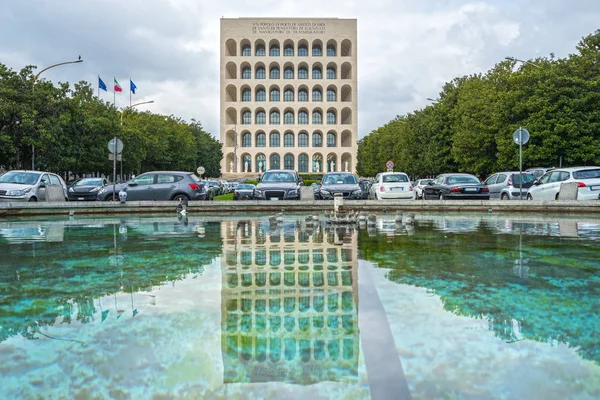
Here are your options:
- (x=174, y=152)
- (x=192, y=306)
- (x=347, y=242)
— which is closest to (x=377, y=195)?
(x=347, y=242)

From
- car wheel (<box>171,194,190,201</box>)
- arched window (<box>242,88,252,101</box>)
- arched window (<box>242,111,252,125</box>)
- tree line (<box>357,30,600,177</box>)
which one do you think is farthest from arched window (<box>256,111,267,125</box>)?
car wheel (<box>171,194,190,201</box>)

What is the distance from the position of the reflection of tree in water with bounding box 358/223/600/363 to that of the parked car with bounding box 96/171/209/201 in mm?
11057

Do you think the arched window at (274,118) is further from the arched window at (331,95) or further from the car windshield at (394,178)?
the car windshield at (394,178)

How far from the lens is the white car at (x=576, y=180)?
16766mm

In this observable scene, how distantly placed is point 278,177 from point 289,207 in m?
3.89

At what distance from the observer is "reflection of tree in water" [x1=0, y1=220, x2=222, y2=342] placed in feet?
12.4

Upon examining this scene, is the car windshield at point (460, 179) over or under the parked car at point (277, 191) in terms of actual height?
over

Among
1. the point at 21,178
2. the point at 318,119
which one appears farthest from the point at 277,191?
the point at 318,119

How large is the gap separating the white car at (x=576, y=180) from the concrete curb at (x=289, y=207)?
172 cm

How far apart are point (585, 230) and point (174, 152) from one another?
4467 centimetres

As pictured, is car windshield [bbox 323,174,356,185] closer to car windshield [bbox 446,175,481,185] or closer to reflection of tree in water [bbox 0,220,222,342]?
car windshield [bbox 446,175,481,185]

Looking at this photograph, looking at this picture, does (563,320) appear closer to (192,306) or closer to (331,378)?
(331,378)

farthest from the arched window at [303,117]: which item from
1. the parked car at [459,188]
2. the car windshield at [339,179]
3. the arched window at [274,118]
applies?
the car windshield at [339,179]

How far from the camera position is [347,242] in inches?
314
